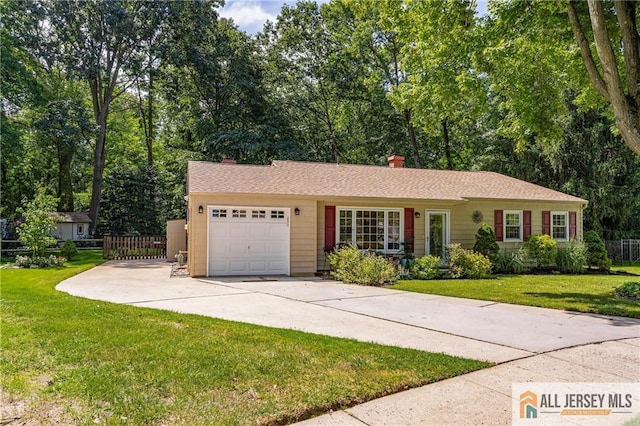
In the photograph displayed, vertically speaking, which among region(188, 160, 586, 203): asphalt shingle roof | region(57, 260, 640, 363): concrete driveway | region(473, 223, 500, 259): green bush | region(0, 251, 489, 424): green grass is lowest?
region(57, 260, 640, 363): concrete driveway

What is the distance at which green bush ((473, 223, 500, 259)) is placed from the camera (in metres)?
15.2

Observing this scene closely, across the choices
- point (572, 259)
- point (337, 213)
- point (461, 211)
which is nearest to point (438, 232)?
point (461, 211)

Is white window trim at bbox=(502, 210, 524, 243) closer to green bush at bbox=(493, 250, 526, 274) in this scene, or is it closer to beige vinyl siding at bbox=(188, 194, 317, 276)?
green bush at bbox=(493, 250, 526, 274)

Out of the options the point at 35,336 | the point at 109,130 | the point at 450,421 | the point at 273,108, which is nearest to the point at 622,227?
the point at 273,108

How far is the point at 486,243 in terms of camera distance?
15.2 metres

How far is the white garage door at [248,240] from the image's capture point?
12938mm

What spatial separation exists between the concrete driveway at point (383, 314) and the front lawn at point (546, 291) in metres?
0.59

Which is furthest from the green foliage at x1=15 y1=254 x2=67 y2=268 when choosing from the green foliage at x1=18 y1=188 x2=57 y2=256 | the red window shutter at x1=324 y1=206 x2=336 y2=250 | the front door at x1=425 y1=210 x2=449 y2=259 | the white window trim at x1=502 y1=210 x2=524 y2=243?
the white window trim at x1=502 y1=210 x2=524 y2=243

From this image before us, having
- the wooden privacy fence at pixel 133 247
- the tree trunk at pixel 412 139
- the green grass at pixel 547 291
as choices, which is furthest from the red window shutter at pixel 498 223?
the wooden privacy fence at pixel 133 247

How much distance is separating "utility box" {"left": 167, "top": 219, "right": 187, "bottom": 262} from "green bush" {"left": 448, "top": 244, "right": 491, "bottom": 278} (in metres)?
11.5

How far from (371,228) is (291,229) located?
3075 mm

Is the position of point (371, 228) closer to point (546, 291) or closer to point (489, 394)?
point (546, 291)

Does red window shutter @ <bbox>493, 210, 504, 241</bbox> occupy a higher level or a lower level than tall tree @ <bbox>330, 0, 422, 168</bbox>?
lower

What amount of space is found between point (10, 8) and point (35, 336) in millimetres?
25533
